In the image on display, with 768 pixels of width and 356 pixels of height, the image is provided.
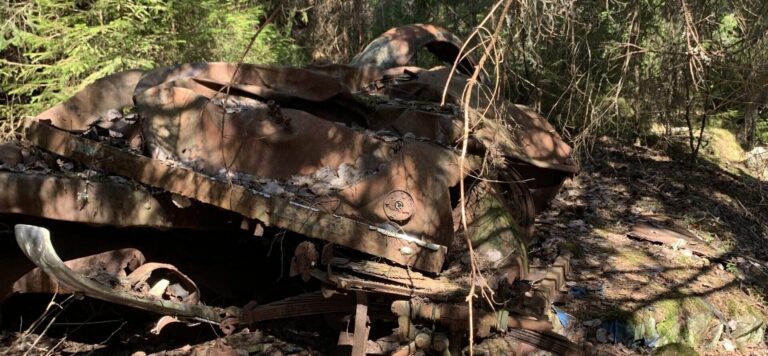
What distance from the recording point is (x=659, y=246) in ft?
21.8

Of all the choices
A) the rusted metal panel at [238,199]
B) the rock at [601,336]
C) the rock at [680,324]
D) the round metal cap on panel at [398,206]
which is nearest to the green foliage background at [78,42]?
the rusted metal panel at [238,199]

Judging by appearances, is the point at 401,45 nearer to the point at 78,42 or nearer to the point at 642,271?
the point at 642,271

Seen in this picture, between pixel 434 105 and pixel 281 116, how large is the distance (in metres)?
1.33

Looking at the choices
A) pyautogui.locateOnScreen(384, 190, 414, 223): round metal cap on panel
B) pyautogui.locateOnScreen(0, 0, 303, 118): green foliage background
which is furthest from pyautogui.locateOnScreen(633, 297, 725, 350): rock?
pyautogui.locateOnScreen(0, 0, 303, 118): green foliage background

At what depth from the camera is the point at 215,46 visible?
9953 millimetres

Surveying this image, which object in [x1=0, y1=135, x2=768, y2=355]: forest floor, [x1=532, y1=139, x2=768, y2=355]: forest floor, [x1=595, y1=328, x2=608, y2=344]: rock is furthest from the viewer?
[x1=532, y1=139, x2=768, y2=355]: forest floor

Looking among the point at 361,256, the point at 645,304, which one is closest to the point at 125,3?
the point at 361,256

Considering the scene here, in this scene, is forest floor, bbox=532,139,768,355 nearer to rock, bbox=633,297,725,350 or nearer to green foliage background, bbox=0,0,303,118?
rock, bbox=633,297,725,350

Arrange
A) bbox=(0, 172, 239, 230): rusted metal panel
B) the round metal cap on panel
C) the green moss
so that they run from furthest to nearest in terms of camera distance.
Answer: the green moss
the round metal cap on panel
bbox=(0, 172, 239, 230): rusted metal panel

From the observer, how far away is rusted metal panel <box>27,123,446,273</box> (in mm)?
3619

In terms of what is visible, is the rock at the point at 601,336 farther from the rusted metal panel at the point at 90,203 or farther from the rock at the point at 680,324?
the rusted metal panel at the point at 90,203

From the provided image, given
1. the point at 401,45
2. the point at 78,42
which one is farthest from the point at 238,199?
the point at 78,42

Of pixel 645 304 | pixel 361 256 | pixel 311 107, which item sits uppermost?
pixel 311 107

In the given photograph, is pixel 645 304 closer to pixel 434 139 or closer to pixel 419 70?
pixel 434 139
